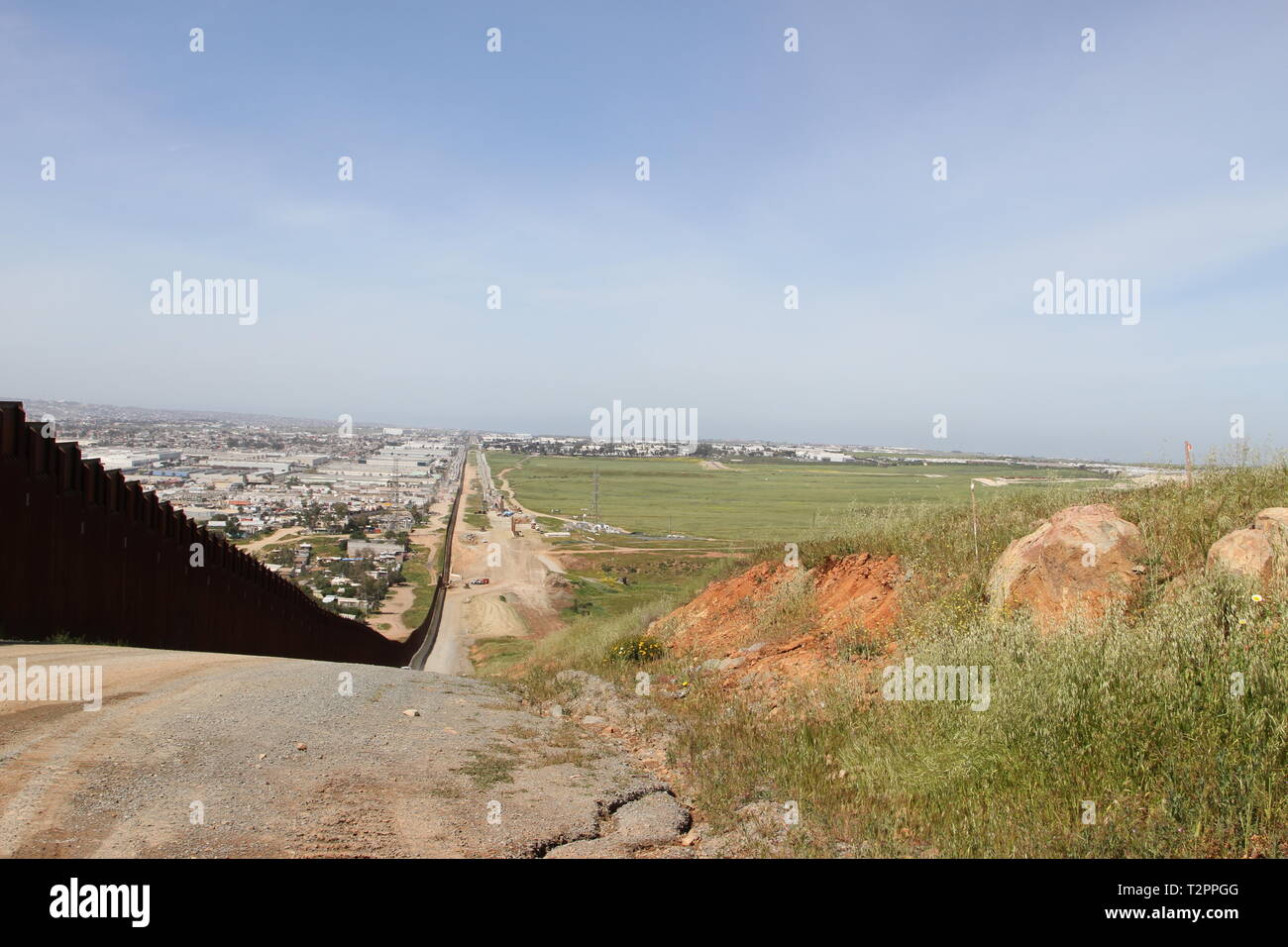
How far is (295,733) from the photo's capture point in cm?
566

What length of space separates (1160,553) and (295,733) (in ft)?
28.5

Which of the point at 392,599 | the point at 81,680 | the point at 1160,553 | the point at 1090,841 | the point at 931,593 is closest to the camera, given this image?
the point at 1090,841

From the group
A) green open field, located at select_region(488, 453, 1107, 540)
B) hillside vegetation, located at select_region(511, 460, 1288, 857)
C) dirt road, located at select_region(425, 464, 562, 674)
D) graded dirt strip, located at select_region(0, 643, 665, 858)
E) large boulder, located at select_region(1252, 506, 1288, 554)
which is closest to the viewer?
graded dirt strip, located at select_region(0, 643, 665, 858)

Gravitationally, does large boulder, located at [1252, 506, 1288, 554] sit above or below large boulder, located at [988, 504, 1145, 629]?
above

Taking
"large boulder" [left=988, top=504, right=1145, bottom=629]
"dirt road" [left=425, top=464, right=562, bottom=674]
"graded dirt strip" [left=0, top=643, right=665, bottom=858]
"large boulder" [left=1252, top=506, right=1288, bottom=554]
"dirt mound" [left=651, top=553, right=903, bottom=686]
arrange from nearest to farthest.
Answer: "graded dirt strip" [left=0, top=643, right=665, bottom=858], "large boulder" [left=1252, top=506, right=1288, bottom=554], "large boulder" [left=988, top=504, right=1145, bottom=629], "dirt mound" [left=651, top=553, right=903, bottom=686], "dirt road" [left=425, top=464, right=562, bottom=674]

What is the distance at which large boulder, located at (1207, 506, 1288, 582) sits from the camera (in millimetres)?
6285

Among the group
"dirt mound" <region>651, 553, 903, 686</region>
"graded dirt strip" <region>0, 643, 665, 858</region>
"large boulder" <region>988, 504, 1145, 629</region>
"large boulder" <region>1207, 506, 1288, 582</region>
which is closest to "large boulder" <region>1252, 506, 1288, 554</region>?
"large boulder" <region>1207, 506, 1288, 582</region>

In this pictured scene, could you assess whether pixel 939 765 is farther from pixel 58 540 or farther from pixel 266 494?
pixel 266 494

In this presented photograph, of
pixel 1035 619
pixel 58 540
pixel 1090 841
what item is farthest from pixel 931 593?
pixel 58 540

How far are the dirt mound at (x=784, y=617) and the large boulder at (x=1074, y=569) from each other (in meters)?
1.84

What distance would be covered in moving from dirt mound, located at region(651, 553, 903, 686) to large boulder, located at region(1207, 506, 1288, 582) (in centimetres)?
356

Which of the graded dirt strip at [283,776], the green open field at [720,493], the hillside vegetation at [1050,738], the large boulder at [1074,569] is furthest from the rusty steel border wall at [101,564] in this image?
the green open field at [720,493]

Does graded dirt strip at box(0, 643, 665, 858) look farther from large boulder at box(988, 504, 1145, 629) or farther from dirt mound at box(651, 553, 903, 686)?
large boulder at box(988, 504, 1145, 629)

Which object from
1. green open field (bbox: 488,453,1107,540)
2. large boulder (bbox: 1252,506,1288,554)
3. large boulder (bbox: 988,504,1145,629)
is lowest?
green open field (bbox: 488,453,1107,540)
